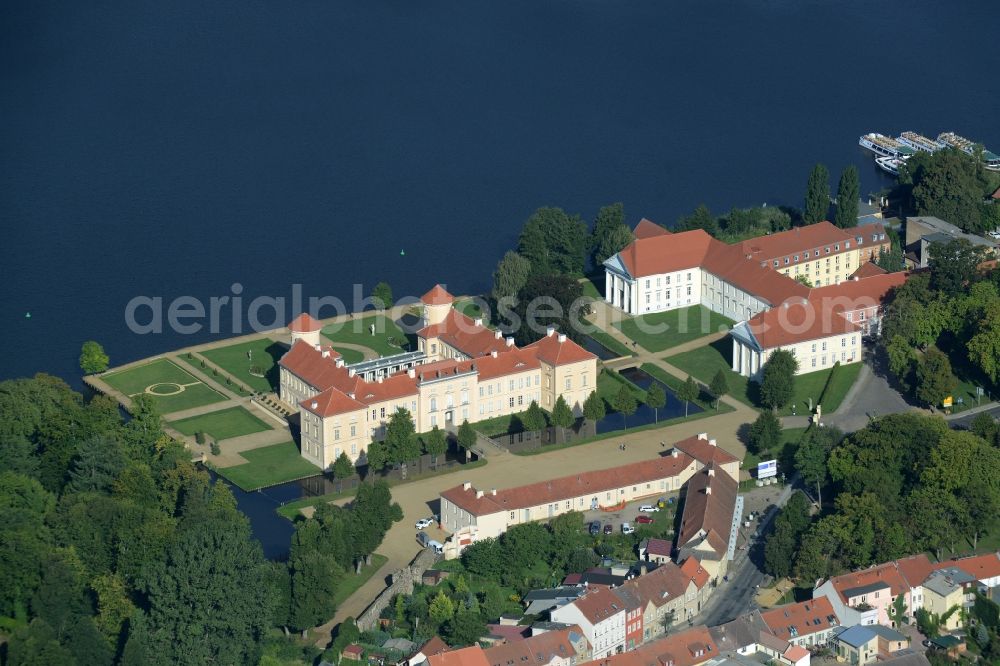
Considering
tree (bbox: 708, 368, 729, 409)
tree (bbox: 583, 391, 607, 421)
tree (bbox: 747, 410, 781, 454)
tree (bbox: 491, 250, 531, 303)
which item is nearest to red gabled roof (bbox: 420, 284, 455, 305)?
tree (bbox: 491, 250, 531, 303)

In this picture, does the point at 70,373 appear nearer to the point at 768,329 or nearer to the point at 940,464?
the point at 768,329

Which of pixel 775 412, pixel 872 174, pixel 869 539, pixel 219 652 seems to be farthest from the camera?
pixel 872 174

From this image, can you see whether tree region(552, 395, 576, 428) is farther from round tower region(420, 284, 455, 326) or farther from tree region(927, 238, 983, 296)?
tree region(927, 238, 983, 296)

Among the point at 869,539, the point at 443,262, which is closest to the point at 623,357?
Result: the point at 443,262

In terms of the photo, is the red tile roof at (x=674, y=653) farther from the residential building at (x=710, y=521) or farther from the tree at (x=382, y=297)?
the tree at (x=382, y=297)

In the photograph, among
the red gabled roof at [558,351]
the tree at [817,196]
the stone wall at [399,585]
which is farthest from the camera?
the tree at [817,196]

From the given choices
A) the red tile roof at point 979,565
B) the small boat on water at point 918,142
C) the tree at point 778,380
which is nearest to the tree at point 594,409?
the tree at point 778,380
